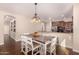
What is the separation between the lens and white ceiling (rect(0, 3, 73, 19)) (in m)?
1.87

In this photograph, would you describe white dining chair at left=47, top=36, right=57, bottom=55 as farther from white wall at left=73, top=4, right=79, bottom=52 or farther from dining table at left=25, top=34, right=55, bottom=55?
white wall at left=73, top=4, right=79, bottom=52

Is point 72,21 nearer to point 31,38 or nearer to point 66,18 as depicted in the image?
point 66,18

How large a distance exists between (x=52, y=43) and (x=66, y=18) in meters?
0.42

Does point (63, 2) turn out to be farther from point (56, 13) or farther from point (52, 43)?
point (52, 43)

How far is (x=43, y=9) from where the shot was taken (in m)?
1.88

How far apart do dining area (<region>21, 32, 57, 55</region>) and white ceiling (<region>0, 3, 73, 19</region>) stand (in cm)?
30

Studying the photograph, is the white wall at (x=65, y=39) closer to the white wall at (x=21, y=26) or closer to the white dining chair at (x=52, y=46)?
the white dining chair at (x=52, y=46)

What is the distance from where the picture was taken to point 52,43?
187 centimetres

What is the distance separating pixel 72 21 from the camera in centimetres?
186

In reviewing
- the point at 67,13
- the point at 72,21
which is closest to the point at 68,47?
the point at 72,21

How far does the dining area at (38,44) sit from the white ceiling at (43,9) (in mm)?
Result: 296

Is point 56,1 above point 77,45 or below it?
above

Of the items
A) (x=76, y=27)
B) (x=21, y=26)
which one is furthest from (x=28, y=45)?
(x=76, y=27)
